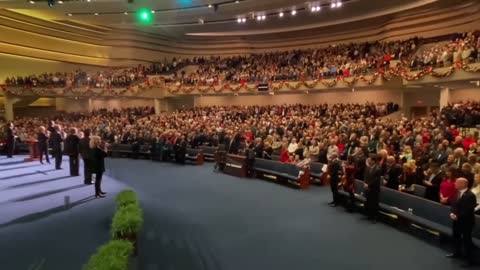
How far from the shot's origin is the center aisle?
5.78m

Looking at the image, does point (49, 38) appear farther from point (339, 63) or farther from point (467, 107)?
point (467, 107)

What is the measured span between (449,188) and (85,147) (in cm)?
855

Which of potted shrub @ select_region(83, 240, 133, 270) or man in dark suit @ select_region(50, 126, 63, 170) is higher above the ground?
man in dark suit @ select_region(50, 126, 63, 170)

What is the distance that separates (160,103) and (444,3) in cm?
1969

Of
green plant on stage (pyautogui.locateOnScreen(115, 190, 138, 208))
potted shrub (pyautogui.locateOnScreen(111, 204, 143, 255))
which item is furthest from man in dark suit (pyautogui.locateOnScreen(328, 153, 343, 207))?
potted shrub (pyautogui.locateOnScreen(111, 204, 143, 255))

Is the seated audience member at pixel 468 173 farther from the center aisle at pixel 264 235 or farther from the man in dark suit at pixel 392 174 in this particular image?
the man in dark suit at pixel 392 174

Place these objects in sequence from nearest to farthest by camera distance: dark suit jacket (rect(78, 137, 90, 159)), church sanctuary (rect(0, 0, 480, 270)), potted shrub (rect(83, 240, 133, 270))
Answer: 1. potted shrub (rect(83, 240, 133, 270))
2. church sanctuary (rect(0, 0, 480, 270))
3. dark suit jacket (rect(78, 137, 90, 159))

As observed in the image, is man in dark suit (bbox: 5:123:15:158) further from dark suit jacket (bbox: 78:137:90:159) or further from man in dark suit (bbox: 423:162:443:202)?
man in dark suit (bbox: 423:162:443:202)

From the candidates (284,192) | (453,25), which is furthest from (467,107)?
(453,25)

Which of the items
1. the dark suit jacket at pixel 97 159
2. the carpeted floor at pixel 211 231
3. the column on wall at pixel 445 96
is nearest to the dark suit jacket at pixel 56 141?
the carpeted floor at pixel 211 231

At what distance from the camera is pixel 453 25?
75.8 ft

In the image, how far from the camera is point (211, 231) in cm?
729

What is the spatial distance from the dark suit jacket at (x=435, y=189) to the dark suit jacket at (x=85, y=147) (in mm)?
7905

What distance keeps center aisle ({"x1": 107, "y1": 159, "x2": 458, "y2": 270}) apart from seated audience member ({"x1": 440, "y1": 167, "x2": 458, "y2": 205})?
0.76m
